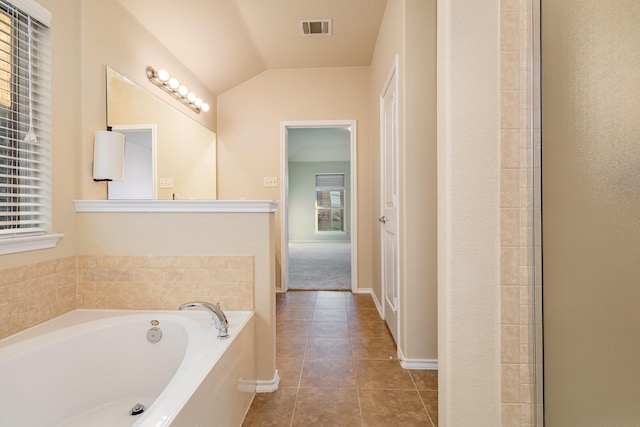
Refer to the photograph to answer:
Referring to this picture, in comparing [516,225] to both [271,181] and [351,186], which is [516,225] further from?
[271,181]

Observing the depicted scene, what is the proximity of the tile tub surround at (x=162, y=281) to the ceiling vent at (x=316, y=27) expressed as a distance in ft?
7.24

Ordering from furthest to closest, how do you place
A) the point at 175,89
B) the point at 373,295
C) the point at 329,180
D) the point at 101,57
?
the point at 329,180
the point at 373,295
the point at 175,89
the point at 101,57

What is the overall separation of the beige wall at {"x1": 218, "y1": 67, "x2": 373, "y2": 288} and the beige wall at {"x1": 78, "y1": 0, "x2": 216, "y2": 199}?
135 cm

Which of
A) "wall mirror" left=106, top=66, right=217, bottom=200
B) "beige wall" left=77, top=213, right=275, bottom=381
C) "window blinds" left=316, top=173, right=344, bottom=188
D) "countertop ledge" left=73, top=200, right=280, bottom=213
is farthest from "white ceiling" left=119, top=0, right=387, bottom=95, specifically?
"window blinds" left=316, top=173, right=344, bottom=188

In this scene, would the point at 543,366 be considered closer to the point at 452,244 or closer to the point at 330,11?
the point at 452,244

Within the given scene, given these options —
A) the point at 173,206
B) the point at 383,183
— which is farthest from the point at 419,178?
the point at 173,206

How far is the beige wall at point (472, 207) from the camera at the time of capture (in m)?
0.99

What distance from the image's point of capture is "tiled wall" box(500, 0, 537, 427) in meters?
0.99

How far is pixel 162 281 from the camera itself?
1619 mm

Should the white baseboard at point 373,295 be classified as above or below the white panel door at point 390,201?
below

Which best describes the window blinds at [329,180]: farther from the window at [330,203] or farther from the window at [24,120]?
the window at [24,120]

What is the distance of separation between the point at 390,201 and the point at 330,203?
21.2ft

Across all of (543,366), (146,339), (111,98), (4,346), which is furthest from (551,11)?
(4,346)

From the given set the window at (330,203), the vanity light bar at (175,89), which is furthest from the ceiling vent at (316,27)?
the window at (330,203)
